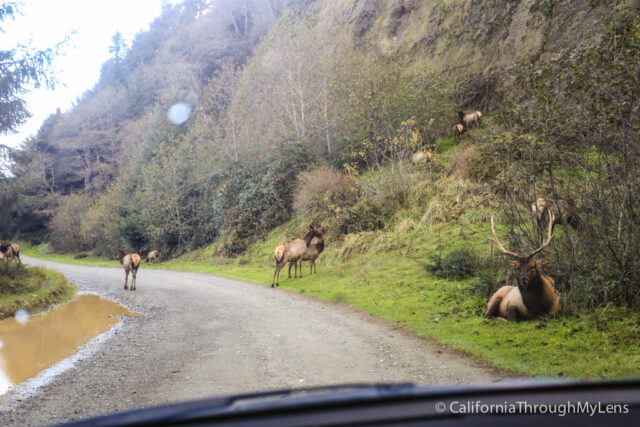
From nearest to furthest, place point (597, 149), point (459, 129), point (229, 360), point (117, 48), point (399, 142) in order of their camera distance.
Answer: point (229, 360) → point (597, 149) → point (399, 142) → point (459, 129) → point (117, 48)

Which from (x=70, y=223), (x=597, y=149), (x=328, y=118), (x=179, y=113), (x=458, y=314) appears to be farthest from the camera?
(x=179, y=113)

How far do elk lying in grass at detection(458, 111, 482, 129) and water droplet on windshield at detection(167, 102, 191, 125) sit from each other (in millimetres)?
30984

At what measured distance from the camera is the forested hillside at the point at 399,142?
6.93 m

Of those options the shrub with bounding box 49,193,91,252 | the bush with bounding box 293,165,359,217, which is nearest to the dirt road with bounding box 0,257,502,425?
the bush with bounding box 293,165,359,217

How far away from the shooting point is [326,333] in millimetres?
7336

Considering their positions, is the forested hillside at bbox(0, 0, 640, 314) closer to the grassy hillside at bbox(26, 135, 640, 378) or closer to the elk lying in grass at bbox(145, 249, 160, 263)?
the grassy hillside at bbox(26, 135, 640, 378)

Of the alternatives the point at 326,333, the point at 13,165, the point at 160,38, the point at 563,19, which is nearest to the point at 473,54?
the point at 563,19

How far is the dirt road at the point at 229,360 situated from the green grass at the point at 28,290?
3978 mm

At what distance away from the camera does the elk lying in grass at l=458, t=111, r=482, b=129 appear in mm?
21886

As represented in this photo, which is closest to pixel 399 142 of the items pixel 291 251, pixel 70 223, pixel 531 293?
pixel 291 251

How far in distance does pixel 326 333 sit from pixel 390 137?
15.0 metres

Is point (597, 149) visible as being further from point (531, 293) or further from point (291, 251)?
point (291, 251)

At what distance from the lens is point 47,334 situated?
28.5 ft

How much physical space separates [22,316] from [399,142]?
607 inches
